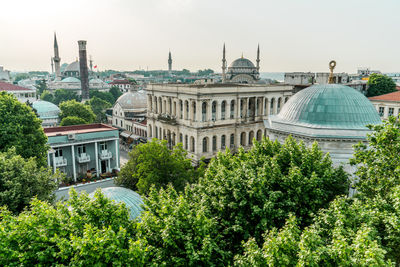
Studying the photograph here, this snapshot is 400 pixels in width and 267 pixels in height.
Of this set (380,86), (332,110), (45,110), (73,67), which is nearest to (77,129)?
(45,110)

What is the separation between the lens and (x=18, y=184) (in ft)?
62.6

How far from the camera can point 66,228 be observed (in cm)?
1156

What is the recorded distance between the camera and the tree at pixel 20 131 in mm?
27172

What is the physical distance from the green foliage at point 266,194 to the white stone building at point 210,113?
24.8 m

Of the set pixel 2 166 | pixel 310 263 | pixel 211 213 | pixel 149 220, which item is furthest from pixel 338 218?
pixel 2 166

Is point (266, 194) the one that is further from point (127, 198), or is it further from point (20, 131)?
point (20, 131)

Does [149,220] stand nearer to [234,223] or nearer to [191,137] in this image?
[234,223]

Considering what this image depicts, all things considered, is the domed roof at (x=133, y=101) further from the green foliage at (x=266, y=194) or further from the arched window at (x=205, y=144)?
the green foliage at (x=266, y=194)

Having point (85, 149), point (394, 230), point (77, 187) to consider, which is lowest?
point (77, 187)

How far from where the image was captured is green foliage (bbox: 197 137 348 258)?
586 inches

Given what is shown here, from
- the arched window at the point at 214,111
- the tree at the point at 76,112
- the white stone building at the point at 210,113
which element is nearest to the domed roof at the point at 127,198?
the white stone building at the point at 210,113

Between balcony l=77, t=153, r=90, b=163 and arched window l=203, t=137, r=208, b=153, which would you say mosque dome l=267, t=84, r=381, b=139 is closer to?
arched window l=203, t=137, r=208, b=153

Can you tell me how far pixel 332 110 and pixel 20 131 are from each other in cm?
2961

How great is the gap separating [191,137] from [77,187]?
57.4 ft
